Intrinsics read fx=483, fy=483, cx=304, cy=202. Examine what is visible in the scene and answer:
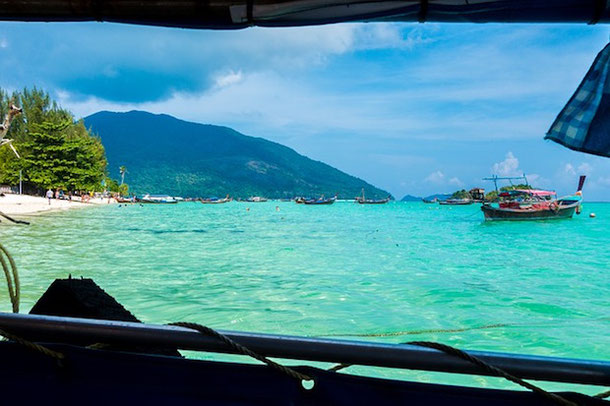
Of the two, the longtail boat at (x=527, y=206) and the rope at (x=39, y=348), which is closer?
the rope at (x=39, y=348)

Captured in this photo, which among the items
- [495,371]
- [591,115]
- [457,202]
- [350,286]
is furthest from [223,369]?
[457,202]

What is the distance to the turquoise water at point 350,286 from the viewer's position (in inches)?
309

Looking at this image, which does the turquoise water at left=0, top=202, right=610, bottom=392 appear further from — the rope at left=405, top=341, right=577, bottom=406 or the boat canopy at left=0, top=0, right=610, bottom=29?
the rope at left=405, top=341, right=577, bottom=406

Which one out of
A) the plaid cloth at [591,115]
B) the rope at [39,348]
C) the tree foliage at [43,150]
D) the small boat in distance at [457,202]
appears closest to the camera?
the rope at [39,348]

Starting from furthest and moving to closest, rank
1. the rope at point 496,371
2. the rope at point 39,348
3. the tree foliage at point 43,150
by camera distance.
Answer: the tree foliage at point 43,150 → the rope at point 39,348 → the rope at point 496,371

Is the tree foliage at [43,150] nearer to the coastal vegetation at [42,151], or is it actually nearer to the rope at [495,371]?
the coastal vegetation at [42,151]

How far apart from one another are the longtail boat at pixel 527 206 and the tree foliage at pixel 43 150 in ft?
141

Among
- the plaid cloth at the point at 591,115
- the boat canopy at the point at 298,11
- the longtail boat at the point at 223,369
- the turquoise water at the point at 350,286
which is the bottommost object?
the turquoise water at the point at 350,286

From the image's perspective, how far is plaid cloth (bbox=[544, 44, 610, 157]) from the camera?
1644 millimetres

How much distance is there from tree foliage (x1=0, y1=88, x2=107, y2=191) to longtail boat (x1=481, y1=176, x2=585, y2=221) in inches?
1687

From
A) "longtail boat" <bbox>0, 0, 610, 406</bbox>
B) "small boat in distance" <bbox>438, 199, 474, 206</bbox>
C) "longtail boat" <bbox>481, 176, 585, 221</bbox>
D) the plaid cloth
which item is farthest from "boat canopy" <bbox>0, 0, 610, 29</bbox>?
"small boat in distance" <bbox>438, 199, 474, 206</bbox>

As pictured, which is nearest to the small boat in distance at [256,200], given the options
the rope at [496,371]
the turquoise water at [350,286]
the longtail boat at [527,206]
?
the longtail boat at [527,206]

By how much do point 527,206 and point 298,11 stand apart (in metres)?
43.5

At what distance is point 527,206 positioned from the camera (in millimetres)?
40875
